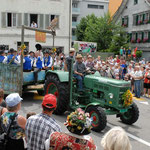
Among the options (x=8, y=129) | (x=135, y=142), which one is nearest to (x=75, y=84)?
(x=135, y=142)

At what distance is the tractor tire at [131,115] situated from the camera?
22.8ft

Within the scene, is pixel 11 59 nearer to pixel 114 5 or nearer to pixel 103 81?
pixel 103 81

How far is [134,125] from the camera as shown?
23.7 feet

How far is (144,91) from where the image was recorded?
12320 mm

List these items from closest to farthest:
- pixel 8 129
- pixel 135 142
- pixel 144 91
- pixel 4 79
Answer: pixel 8 129, pixel 135 142, pixel 4 79, pixel 144 91

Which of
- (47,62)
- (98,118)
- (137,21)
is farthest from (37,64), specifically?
(137,21)

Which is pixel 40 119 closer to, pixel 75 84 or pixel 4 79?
pixel 75 84

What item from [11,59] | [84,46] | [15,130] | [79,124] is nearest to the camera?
[79,124]

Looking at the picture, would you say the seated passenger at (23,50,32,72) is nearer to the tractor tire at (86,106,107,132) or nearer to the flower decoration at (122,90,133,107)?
the tractor tire at (86,106,107,132)

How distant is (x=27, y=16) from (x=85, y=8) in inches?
1077

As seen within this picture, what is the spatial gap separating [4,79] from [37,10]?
56.2 ft

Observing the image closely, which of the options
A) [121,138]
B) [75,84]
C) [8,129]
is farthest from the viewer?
[75,84]

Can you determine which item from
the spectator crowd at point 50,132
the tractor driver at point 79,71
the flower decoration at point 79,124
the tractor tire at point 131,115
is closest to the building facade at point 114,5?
the tractor driver at point 79,71

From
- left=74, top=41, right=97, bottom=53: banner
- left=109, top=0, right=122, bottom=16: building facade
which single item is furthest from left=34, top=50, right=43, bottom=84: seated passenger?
left=109, top=0, right=122, bottom=16: building facade
